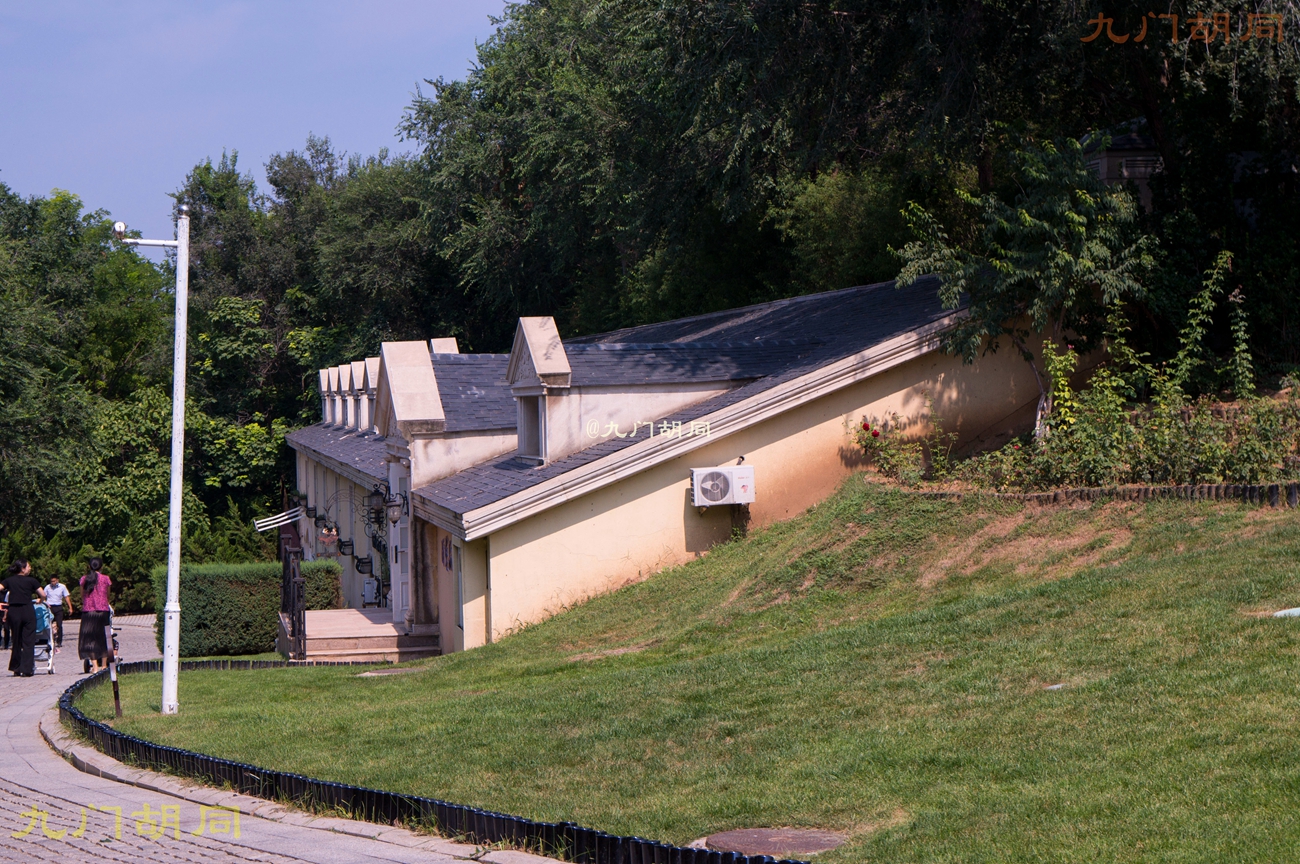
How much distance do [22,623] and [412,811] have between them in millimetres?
13538

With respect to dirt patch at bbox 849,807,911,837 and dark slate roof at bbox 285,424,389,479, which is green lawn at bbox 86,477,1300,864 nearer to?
dirt patch at bbox 849,807,911,837

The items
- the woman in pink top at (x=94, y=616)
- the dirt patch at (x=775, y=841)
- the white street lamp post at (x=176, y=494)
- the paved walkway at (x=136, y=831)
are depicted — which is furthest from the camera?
the woman in pink top at (x=94, y=616)

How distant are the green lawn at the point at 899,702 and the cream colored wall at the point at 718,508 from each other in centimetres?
119

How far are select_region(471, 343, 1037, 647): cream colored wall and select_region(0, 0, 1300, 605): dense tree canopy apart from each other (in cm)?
169

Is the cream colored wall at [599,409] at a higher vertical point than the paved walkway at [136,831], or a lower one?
higher

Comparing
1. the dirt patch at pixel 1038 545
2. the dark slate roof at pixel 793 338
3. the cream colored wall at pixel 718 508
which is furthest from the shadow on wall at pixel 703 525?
the dirt patch at pixel 1038 545

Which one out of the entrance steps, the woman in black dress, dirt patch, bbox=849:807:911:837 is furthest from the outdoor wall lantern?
dirt patch, bbox=849:807:911:837

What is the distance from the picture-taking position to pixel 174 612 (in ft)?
46.4

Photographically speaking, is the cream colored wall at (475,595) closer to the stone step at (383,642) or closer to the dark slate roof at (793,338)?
the dark slate roof at (793,338)

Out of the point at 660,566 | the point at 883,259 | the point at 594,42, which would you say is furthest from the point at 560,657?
the point at 594,42

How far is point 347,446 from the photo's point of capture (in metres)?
32.9

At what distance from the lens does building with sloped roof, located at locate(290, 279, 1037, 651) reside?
18.4m

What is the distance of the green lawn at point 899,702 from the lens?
7.12 meters

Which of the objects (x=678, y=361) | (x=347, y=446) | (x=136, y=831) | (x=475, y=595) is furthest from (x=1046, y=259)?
(x=347, y=446)
